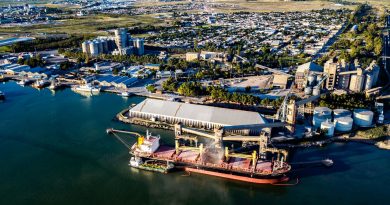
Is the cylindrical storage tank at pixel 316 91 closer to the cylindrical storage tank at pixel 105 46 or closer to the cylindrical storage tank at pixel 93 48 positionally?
the cylindrical storage tank at pixel 93 48

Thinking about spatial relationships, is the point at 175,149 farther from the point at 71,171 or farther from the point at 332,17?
the point at 332,17

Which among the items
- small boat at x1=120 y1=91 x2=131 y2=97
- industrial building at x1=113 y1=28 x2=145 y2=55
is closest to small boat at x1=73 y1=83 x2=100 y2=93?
small boat at x1=120 y1=91 x2=131 y2=97

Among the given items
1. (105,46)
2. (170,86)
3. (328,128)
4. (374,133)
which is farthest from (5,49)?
(374,133)

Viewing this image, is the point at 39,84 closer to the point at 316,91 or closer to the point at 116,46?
the point at 116,46

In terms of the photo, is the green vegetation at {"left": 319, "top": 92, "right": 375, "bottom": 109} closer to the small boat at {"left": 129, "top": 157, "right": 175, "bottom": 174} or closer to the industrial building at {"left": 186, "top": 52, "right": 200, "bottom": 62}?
the small boat at {"left": 129, "top": 157, "right": 175, "bottom": 174}

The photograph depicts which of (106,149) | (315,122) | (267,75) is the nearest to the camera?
(106,149)

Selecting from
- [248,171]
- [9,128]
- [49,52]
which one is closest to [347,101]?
[248,171]
